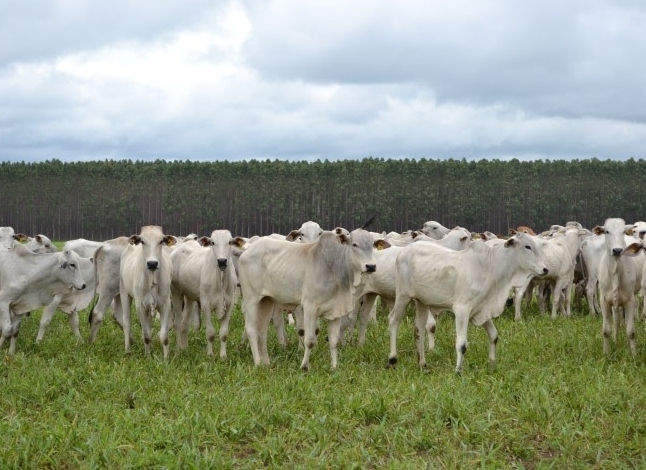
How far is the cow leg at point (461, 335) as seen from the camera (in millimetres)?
11039

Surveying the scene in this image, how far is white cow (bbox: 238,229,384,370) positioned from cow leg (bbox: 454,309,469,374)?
4.35 ft

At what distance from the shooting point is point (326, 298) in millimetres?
11672

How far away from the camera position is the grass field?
7992 mm

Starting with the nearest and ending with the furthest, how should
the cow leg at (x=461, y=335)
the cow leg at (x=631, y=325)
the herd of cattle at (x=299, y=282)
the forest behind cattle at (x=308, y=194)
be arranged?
the cow leg at (x=461, y=335) < the herd of cattle at (x=299, y=282) < the cow leg at (x=631, y=325) < the forest behind cattle at (x=308, y=194)

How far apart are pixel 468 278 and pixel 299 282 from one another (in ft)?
7.48

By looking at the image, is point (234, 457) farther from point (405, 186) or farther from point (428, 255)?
point (405, 186)

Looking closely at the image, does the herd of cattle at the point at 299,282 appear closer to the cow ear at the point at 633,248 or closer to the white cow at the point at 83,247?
→ the cow ear at the point at 633,248

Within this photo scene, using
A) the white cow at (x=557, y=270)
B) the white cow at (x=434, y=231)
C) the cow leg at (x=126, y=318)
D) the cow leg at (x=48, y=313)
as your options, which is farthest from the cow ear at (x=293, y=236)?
the white cow at (x=434, y=231)

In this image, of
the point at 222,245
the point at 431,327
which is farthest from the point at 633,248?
the point at 222,245

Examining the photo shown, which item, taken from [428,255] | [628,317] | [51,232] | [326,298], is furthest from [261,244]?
[51,232]

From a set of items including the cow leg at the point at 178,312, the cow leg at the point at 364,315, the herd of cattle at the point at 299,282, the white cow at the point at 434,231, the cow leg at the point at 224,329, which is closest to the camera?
the herd of cattle at the point at 299,282

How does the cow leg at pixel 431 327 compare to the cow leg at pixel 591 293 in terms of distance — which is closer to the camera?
the cow leg at pixel 431 327

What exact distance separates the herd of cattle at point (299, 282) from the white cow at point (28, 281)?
0.05ft

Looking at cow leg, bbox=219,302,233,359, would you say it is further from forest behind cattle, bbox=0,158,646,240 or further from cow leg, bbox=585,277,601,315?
forest behind cattle, bbox=0,158,646,240
